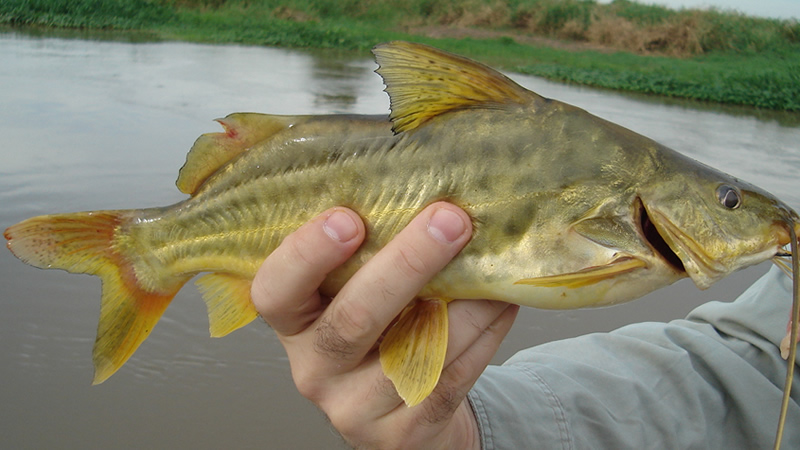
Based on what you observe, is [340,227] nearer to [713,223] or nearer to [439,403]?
[439,403]

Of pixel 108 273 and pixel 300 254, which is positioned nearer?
pixel 300 254

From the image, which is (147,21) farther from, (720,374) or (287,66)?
(720,374)

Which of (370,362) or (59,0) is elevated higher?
(370,362)

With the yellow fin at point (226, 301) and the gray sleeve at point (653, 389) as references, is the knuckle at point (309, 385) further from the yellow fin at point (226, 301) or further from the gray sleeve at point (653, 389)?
the gray sleeve at point (653, 389)

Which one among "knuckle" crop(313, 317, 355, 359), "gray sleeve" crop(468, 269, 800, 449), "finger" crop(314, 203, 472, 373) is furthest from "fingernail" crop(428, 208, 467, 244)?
"gray sleeve" crop(468, 269, 800, 449)

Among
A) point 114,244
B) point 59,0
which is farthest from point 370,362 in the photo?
point 59,0

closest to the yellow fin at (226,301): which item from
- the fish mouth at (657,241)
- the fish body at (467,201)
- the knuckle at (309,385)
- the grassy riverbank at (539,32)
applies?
the fish body at (467,201)

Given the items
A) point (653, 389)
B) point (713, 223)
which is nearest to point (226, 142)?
point (713, 223)

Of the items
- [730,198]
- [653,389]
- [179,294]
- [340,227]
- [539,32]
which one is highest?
[730,198]
